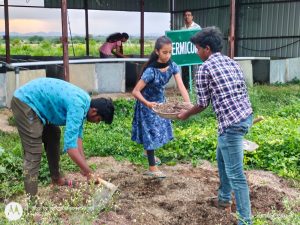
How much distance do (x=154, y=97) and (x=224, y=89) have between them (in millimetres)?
1597

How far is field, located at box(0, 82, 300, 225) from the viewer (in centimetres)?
355

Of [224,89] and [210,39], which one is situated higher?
[210,39]

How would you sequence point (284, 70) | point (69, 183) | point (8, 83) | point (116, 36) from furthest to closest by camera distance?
point (284, 70)
point (116, 36)
point (8, 83)
point (69, 183)

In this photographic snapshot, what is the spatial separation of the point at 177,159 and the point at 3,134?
260 cm

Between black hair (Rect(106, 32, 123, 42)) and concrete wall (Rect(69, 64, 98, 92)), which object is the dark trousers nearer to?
concrete wall (Rect(69, 64, 98, 92))

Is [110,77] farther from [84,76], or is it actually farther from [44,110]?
[44,110]

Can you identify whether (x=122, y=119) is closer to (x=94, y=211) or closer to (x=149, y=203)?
(x=149, y=203)

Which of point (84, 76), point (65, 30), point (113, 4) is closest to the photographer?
point (65, 30)

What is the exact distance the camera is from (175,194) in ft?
14.1

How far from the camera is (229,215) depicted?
3.71 m

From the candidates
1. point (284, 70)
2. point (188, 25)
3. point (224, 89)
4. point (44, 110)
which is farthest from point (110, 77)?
point (224, 89)

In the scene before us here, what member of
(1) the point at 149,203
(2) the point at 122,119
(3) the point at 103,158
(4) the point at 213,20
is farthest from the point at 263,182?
(4) the point at 213,20

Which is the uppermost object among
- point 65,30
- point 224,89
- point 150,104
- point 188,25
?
point 188,25

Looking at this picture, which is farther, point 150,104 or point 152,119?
point 152,119
